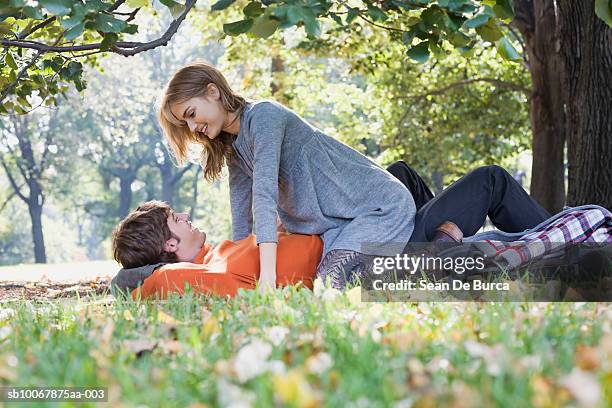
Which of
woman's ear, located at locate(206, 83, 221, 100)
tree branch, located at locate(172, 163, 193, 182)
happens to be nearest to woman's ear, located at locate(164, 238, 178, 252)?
woman's ear, located at locate(206, 83, 221, 100)

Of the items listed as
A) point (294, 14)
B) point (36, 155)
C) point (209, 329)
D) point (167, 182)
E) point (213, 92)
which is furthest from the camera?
point (167, 182)

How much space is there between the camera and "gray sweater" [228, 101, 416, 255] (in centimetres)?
414

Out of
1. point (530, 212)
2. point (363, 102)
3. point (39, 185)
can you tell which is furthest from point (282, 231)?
point (39, 185)

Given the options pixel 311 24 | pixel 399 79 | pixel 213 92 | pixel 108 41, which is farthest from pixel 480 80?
pixel 311 24

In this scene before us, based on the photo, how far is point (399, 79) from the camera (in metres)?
14.0

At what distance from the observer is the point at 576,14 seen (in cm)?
627

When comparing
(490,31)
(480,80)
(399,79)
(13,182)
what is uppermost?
(13,182)

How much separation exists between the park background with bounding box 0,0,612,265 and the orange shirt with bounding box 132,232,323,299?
2.97 ft

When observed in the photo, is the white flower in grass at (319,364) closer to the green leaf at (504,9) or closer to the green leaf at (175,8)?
the green leaf at (504,9)

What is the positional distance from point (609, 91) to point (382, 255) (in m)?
3.07

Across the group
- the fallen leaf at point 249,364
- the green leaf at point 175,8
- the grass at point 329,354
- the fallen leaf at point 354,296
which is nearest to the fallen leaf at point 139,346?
the grass at point 329,354

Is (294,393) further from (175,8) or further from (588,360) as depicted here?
(175,8)

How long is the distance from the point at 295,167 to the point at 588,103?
3.05 m

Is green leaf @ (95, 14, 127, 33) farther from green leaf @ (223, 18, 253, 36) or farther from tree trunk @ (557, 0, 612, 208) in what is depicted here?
tree trunk @ (557, 0, 612, 208)
